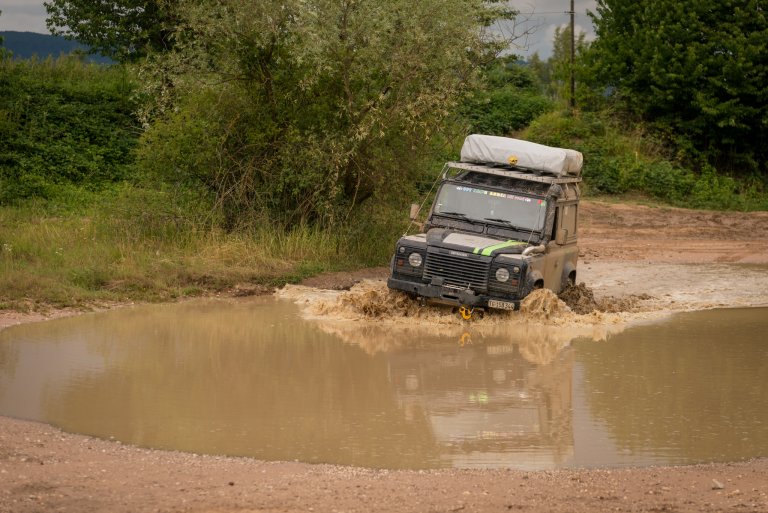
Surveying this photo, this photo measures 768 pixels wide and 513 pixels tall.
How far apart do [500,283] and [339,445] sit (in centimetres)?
581

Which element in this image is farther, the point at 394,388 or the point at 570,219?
the point at 570,219

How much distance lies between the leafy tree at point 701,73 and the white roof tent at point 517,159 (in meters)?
19.3

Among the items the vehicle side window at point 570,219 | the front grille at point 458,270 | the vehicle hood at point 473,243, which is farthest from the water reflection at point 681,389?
the vehicle side window at point 570,219

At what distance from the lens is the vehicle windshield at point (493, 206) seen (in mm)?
15125

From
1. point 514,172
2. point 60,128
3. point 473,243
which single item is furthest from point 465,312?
point 60,128

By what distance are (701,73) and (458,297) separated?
22.0 m

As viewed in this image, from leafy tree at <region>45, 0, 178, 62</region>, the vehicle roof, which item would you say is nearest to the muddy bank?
the vehicle roof

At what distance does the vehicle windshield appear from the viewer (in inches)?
595

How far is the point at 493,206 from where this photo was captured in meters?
15.3

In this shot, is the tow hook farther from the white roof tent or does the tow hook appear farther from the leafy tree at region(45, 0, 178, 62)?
the leafy tree at region(45, 0, 178, 62)

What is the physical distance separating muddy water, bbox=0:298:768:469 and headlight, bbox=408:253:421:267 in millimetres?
865

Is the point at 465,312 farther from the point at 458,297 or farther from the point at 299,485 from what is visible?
the point at 299,485

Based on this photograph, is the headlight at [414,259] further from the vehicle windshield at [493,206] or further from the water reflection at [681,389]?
the water reflection at [681,389]

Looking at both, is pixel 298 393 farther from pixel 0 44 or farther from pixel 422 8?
pixel 0 44
